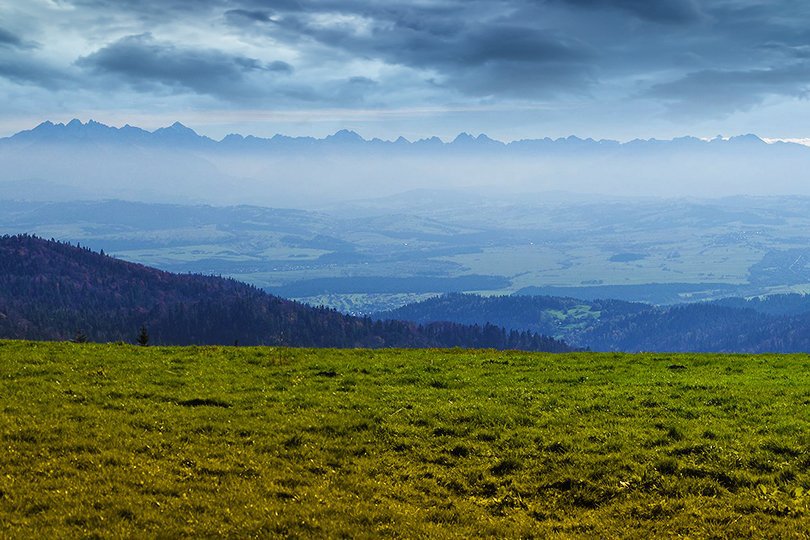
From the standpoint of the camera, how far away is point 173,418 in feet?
69.7

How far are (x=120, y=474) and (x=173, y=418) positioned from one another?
17.3ft

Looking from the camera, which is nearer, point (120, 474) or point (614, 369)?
point (120, 474)

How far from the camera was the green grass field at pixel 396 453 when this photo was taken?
14125 mm

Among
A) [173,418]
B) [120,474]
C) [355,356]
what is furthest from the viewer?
[355,356]

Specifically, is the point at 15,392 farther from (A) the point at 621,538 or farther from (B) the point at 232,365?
(A) the point at 621,538

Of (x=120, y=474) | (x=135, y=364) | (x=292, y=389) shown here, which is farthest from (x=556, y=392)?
(x=135, y=364)

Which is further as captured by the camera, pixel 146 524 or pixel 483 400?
pixel 483 400

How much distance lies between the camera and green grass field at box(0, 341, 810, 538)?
14125mm

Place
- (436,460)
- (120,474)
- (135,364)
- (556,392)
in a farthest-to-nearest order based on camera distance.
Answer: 1. (135,364)
2. (556,392)
3. (436,460)
4. (120,474)

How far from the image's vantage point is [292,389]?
86.3ft

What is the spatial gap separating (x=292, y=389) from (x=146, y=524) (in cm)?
1283

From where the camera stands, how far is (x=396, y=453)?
1881 cm

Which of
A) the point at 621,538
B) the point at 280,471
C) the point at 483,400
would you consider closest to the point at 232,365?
the point at 483,400

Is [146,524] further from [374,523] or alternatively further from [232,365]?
[232,365]
